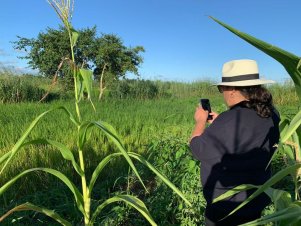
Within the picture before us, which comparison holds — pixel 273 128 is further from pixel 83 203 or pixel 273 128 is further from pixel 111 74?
pixel 111 74

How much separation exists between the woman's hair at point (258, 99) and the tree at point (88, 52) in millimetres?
16131

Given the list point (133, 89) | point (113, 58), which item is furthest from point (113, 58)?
point (133, 89)

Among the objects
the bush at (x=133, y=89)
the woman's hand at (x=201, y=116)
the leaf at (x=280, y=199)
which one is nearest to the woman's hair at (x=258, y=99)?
the woman's hand at (x=201, y=116)

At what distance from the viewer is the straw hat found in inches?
74.6

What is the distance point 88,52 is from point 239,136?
1725 cm

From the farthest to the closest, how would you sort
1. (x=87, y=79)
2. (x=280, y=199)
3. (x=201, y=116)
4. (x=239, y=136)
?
1. (x=201, y=116)
2. (x=239, y=136)
3. (x=87, y=79)
4. (x=280, y=199)

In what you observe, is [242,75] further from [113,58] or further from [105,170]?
[113,58]

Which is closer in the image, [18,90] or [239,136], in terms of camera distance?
[239,136]

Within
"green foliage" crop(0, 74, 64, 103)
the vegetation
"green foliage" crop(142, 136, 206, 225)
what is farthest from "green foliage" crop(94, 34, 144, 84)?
"green foliage" crop(142, 136, 206, 225)

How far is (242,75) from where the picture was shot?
1.94 m

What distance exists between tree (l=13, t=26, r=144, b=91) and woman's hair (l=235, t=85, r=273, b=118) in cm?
1613

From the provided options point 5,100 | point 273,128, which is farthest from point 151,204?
point 5,100

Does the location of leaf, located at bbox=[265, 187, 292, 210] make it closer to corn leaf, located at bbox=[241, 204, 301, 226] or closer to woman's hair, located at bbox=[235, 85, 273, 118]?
corn leaf, located at bbox=[241, 204, 301, 226]

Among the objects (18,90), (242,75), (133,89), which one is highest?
(242,75)
